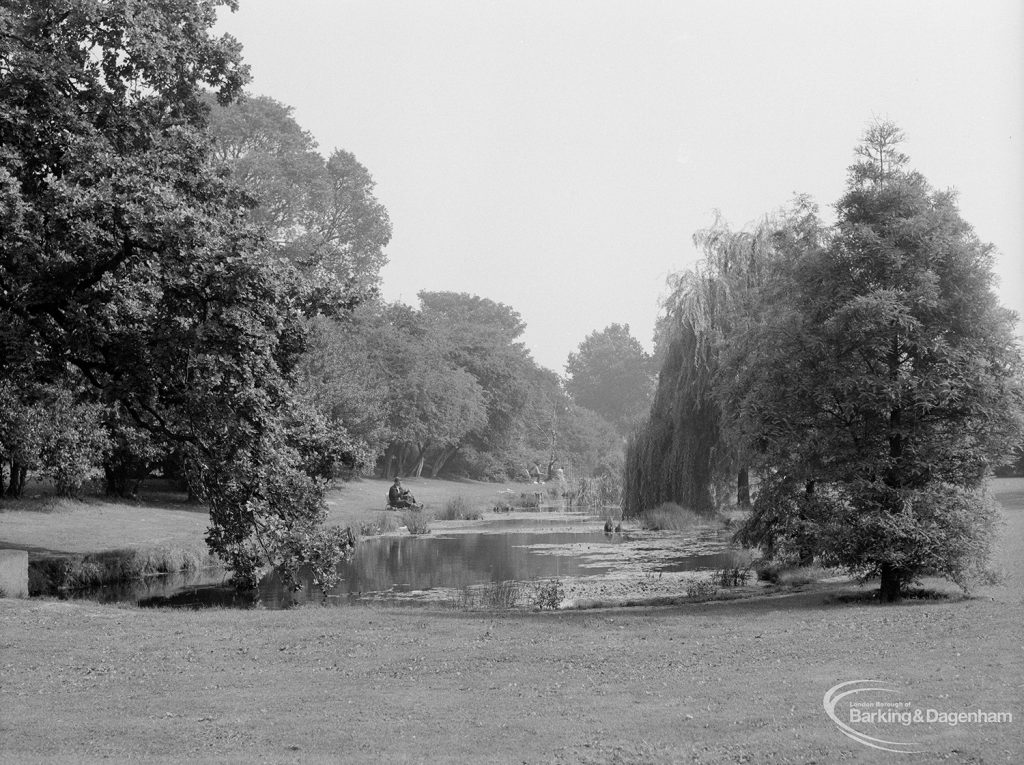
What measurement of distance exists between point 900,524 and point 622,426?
12560 cm

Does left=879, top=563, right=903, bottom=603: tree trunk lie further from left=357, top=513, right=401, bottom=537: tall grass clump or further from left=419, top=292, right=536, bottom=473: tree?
left=419, top=292, right=536, bottom=473: tree

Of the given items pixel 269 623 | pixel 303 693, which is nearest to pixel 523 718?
pixel 303 693

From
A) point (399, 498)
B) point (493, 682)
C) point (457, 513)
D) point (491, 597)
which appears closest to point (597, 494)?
point (457, 513)

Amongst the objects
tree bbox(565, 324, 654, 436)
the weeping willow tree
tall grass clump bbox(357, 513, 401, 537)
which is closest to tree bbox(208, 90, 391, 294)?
tall grass clump bbox(357, 513, 401, 537)

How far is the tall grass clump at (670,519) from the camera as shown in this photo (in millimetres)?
34188

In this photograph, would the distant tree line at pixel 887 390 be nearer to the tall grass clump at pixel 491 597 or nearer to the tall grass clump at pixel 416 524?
the tall grass clump at pixel 491 597

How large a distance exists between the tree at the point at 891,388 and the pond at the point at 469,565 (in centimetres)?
723

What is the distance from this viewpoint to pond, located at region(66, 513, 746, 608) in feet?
70.4

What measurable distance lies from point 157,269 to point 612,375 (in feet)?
457

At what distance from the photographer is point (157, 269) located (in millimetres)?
14344

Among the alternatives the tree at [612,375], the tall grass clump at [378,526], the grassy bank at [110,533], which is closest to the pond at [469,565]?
the grassy bank at [110,533]

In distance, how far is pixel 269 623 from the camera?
15.0 metres

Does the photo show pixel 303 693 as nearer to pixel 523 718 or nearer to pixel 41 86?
→ pixel 523 718

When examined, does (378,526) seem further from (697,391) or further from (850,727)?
(850,727)
